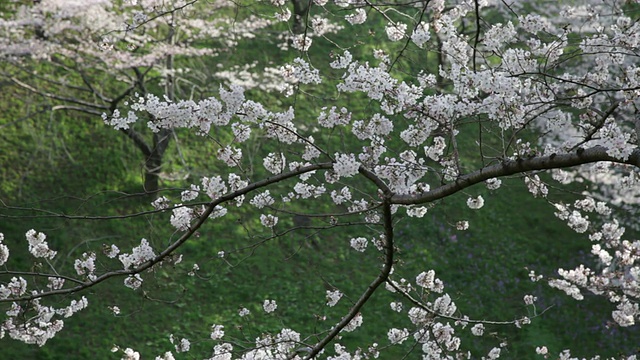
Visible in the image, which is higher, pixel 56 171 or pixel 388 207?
pixel 56 171

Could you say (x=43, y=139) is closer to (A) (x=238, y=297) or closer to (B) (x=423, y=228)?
(A) (x=238, y=297)

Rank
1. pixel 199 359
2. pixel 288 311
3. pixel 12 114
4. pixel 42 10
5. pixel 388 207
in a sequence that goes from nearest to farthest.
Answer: pixel 388 207 → pixel 199 359 → pixel 288 311 → pixel 42 10 → pixel 12 114

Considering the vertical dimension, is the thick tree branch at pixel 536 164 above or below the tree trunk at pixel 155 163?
below

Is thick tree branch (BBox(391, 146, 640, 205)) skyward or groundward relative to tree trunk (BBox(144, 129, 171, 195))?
groundward

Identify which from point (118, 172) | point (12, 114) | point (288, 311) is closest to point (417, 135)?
point (288, 311)

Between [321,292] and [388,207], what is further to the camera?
[321,292]

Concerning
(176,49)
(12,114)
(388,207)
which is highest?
(176,49)

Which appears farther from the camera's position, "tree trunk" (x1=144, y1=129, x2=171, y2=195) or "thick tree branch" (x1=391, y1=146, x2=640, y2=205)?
"tree trunk" (x1=144, y1=129, x2=171, y2=195)

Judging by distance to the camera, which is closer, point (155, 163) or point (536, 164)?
point (536, 164)

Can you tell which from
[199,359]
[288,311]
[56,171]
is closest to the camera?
[199,359]

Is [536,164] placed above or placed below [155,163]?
below

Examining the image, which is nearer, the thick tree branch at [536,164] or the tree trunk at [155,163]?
the thick tree branch at [536,164]

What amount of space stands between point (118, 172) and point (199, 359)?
4.16 meters

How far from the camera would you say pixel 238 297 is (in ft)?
30.9
